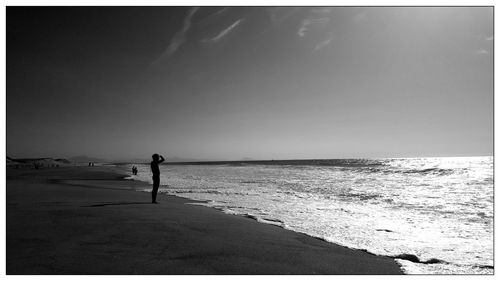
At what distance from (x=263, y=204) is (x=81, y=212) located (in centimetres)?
684

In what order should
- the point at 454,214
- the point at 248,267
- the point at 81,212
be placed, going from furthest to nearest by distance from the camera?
the point at 454,214, the point at 81,212, the point at 248,267

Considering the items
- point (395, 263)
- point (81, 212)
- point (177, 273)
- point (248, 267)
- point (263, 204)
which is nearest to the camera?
point (177, 273)

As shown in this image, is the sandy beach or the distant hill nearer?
the sandy beach

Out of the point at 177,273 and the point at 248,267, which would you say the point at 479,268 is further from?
the point at 177,273

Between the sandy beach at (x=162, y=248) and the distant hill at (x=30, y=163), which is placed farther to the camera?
the distant hill at (x=30, y=163)

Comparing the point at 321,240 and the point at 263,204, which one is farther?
the point at 263,204

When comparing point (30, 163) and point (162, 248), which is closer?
point (162, 248)

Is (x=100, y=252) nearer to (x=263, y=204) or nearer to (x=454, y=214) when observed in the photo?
(x=263, y=204)

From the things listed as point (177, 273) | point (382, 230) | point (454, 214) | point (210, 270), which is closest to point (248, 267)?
point (210, 270)

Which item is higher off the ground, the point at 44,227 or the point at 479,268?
the point at 44,227

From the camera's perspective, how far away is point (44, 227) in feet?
21.0

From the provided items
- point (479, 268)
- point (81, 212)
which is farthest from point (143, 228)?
point (479, 268)

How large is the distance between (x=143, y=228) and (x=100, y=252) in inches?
65.6
